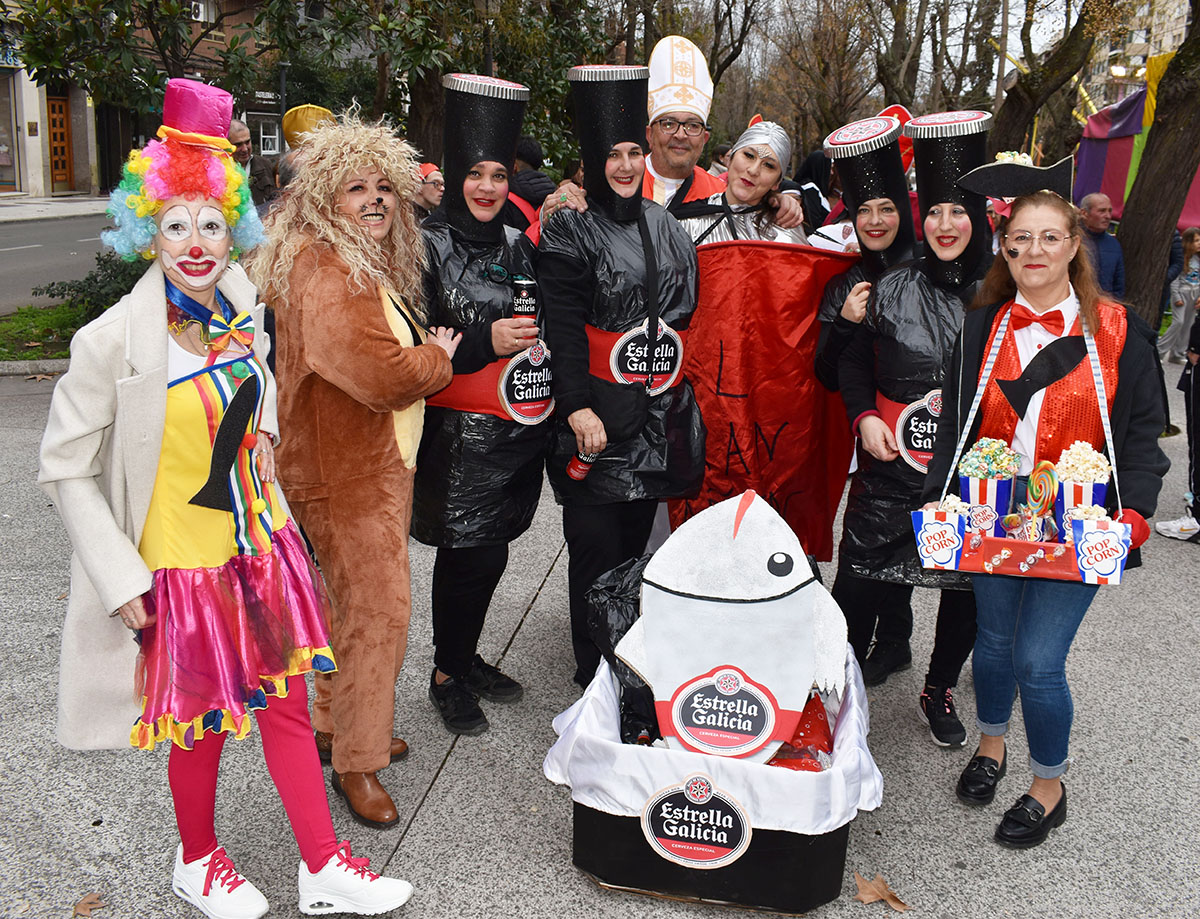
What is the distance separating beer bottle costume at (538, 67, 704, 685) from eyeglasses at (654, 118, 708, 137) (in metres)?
0.64

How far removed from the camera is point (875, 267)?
3.46 m

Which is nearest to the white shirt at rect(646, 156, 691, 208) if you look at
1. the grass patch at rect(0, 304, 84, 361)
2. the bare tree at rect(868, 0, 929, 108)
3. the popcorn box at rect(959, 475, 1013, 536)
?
the popcorn box at rect(959, 475, 1013, 536)

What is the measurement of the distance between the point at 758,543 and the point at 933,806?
1121 millimetres

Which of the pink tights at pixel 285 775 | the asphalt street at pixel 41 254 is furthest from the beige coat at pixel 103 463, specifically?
the asphalt street at pixel 41 254

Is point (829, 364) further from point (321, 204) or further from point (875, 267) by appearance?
point (321, 204)

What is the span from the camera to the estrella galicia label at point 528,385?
123 inches

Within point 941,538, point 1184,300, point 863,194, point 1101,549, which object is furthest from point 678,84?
point 1184,300

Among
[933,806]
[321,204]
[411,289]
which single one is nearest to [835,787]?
[933,806]

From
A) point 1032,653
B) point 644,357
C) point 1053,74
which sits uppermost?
point 1053,74

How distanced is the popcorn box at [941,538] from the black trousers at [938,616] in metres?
0.65

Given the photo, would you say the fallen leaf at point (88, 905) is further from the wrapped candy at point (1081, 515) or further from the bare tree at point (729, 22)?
the bare tree at point (729, 22)

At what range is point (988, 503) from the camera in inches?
106

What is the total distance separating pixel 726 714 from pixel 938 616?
3.92 ft

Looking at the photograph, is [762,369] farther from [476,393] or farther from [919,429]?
[476,393]
